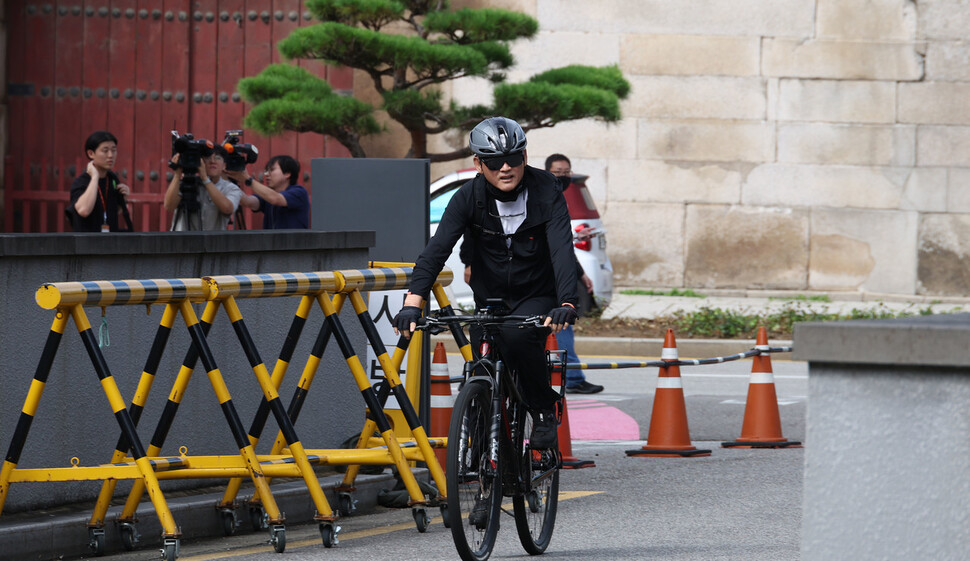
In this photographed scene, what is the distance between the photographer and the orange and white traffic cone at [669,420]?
32.8ft

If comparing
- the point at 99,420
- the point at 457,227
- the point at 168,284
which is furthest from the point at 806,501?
the point at 99,420

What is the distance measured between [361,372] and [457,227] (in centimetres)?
97

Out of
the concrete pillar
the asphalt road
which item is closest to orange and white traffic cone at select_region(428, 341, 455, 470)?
the asphalt road

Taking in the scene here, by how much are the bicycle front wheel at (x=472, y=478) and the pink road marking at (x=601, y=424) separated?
443 centimetres

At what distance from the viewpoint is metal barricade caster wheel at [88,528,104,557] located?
6668 mm

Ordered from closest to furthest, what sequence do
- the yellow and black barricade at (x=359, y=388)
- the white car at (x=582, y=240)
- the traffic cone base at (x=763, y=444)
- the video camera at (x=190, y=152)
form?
1. the yellow and black barricade at (x=359, y=388)
2. the traffic cone base at (x=763, y=444)
3. the video camera at (x=190, y=152)
4. the white car at (x=582, y=240)

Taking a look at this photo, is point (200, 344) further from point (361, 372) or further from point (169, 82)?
point (169, 82)

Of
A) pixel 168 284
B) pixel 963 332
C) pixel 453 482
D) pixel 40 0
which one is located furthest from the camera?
pixel 40 0

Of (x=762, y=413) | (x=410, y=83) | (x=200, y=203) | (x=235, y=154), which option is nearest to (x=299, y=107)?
(x=410, y=83)

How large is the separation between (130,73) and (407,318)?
14662 mm

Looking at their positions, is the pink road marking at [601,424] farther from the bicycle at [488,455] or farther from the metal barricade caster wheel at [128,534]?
the metal barricade caster wheel at [128,534]

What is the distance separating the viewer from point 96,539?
6.67m

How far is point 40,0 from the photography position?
19922 millimetres

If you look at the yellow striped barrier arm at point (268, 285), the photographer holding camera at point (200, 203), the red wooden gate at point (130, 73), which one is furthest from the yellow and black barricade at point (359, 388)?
the red wooden gate at point (130, 73)
